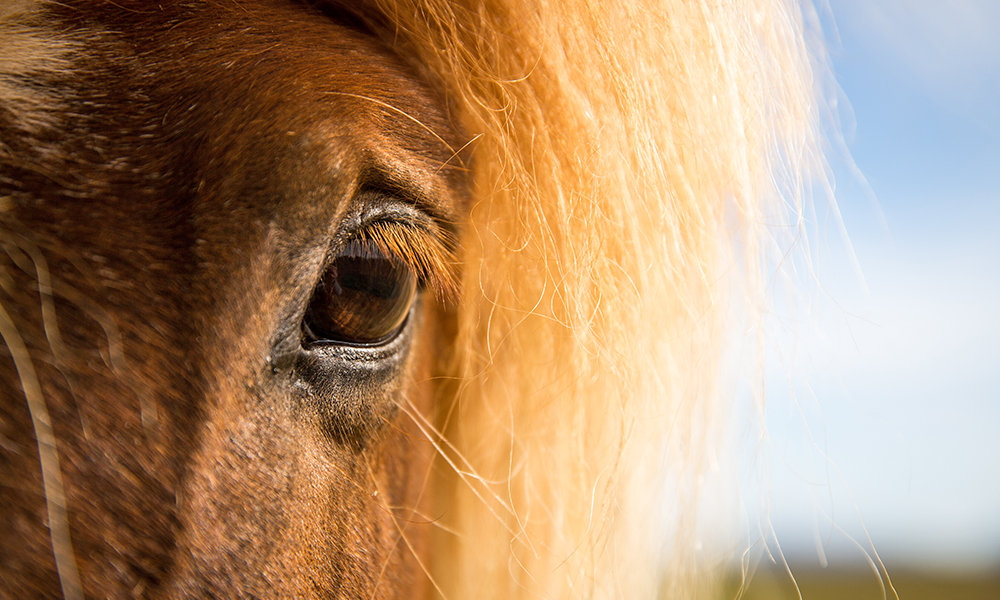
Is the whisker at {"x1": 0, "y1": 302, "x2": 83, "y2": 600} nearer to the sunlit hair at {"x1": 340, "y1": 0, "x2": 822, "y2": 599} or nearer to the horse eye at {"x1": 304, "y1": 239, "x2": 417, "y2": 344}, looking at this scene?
the horse eye at {"x1": 304, "y1": 239, "x2": 417, "y2": 344}

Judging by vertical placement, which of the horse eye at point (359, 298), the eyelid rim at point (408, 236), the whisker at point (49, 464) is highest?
the eyelid rim at point (408, 236)

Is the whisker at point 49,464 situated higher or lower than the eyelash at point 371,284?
lower

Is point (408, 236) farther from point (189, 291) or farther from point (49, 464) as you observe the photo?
point (49, 464)

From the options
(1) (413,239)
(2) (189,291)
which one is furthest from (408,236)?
(2) (189,291)

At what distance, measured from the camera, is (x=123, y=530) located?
1.38 ft

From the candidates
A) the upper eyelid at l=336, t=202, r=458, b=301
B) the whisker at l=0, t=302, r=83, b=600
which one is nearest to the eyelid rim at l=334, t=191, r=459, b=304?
the upper eyelid at l=336, t=202, r=458, b=301

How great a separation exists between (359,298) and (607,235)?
259 millimetres

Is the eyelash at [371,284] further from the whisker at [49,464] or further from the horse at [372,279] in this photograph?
the whisker at [49,464]

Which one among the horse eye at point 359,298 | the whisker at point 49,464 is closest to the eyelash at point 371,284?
the horse eye at point 359,298

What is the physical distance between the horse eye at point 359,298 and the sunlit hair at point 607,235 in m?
0.09

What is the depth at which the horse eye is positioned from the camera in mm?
550

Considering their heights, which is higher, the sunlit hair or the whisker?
the sunlit hair

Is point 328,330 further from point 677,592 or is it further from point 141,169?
point 677,592

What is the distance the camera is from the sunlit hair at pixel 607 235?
595 millimetres
